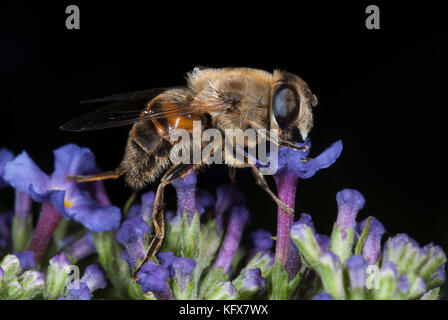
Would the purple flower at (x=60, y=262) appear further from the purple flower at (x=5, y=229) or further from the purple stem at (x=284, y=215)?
the purple stem at (x=284, y=215)

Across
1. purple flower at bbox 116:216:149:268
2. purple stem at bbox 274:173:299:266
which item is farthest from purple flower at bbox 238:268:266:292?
purple flower at bbox 116:216:149:268

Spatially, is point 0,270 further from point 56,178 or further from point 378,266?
point 378,266

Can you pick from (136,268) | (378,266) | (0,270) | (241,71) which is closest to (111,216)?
(136,268)

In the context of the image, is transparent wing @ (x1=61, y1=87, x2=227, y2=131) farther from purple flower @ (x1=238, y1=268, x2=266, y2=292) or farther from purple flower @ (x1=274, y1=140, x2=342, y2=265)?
purple flower @ (x1=238, y1=268, x2=266, y2=292)

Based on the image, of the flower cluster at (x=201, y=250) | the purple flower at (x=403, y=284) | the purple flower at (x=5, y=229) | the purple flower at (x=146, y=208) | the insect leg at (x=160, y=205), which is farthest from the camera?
the purple flower at (x=5, y=229)

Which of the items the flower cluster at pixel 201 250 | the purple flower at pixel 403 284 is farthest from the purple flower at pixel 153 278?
the purple flower at pixel 403 284

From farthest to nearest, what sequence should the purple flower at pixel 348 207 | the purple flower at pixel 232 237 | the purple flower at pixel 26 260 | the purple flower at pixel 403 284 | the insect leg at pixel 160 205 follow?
1. the purple flower at pixel 232 237
2. the purple flower at pixel 26 260
3. the insect leg at pixel 160 205
4. the purple flower at pixel 348 207
5. the purple flower at pixel 403 284
